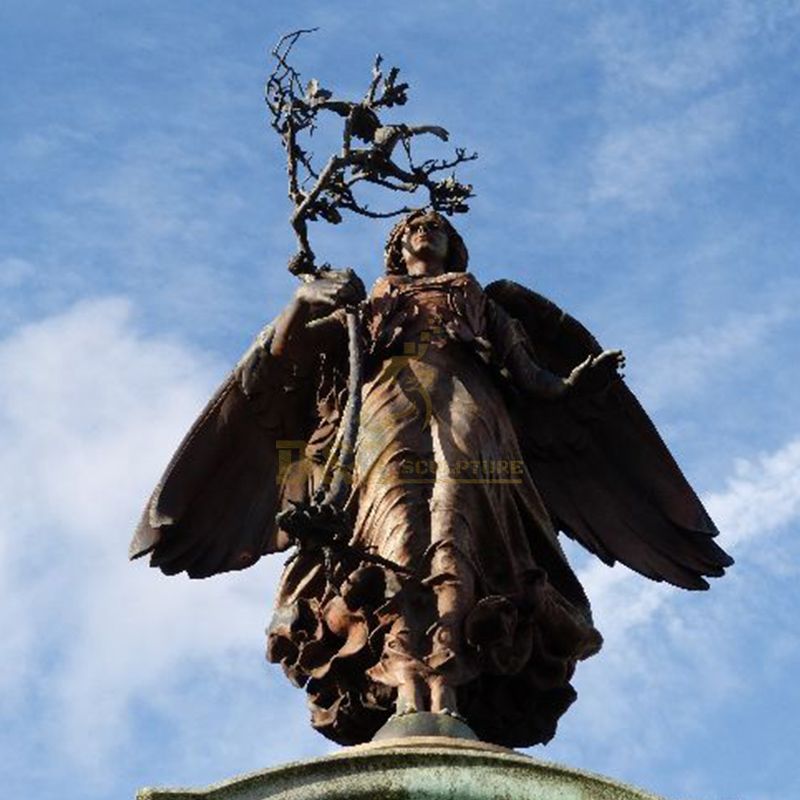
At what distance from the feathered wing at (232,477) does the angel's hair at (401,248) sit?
0.87 meters

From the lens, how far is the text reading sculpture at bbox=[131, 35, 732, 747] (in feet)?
41.0

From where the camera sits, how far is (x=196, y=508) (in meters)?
14.5

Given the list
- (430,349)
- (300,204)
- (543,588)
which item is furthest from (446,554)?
(300,204)

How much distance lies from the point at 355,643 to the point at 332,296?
2024 mm

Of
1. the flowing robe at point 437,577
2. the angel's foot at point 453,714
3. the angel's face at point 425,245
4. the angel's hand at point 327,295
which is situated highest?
the angel's face at point 425,245

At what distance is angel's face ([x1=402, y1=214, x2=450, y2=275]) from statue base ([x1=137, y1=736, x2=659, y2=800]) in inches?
164

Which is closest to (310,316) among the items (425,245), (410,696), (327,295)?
(327,295)

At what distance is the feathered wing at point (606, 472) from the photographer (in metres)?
14.5

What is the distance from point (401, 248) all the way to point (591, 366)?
1.47 metres

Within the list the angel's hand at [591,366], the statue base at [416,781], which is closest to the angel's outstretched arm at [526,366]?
the angel's hand at [591,366]

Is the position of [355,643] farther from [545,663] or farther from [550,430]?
[550,430]

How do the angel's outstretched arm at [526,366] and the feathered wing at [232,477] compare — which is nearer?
the angel's outstretched arm at [526,366]

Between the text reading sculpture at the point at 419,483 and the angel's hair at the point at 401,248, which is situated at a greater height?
the angel's hair at the point at 401,248

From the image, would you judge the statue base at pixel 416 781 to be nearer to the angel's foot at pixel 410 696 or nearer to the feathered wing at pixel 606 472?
the angel's foot at pixel 410 696
